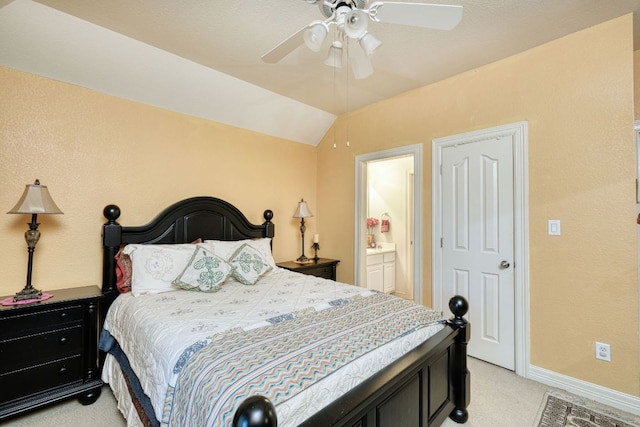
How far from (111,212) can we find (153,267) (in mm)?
646

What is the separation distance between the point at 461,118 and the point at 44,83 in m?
3.64

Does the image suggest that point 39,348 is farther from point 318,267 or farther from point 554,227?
point 554,227

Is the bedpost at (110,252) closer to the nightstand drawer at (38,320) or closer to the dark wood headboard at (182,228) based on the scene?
the dark wood headboard at (182,228)

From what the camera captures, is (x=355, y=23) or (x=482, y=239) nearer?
(x=355, y=23)

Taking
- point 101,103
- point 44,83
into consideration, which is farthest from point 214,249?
point 44,83

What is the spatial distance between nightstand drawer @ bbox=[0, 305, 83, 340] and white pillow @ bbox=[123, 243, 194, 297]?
1.26ft

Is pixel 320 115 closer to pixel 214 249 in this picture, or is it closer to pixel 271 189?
pixel 271 189

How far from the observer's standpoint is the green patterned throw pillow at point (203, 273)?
231cm

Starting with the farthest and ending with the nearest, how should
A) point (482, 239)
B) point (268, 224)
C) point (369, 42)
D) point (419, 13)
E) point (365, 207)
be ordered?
point (365, 207) < point (268, 224) < point (482, 239) < point (369, 42) < point (419, 13)

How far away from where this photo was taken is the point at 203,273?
2.36 meters

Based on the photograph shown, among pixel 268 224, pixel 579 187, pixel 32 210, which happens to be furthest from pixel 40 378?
pixel 579 187

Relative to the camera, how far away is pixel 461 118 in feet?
9.52

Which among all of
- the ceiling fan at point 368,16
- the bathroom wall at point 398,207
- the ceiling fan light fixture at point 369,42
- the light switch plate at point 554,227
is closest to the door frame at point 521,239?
the light switch plate at point 554,227

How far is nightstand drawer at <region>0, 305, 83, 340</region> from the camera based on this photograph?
1880 millimetres
